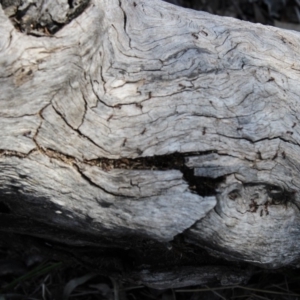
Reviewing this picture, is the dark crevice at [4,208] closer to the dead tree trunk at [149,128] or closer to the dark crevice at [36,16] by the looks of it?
the dead tree trunk at [149,128]

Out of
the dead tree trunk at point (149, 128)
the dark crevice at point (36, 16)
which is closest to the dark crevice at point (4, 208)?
the dead tree trunk at point (149, 128)

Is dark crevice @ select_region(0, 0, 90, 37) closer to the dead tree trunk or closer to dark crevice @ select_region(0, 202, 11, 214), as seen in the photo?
the dead tree trunk

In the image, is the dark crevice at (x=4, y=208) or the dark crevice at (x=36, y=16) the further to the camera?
the dark crevice at (x=4, y=208)

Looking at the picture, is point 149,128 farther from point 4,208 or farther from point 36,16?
point 4,208

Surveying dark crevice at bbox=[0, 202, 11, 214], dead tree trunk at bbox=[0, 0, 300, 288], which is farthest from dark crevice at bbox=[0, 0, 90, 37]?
dark crevice at bbox=[0, 202, 11, 214]

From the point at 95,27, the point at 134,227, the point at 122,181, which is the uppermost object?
the point at 95,27

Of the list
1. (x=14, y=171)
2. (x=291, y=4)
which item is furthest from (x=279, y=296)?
(x=291, y=4)

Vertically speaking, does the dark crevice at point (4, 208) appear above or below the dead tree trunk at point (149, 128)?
below

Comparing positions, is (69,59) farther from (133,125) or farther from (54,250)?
(54,250)
